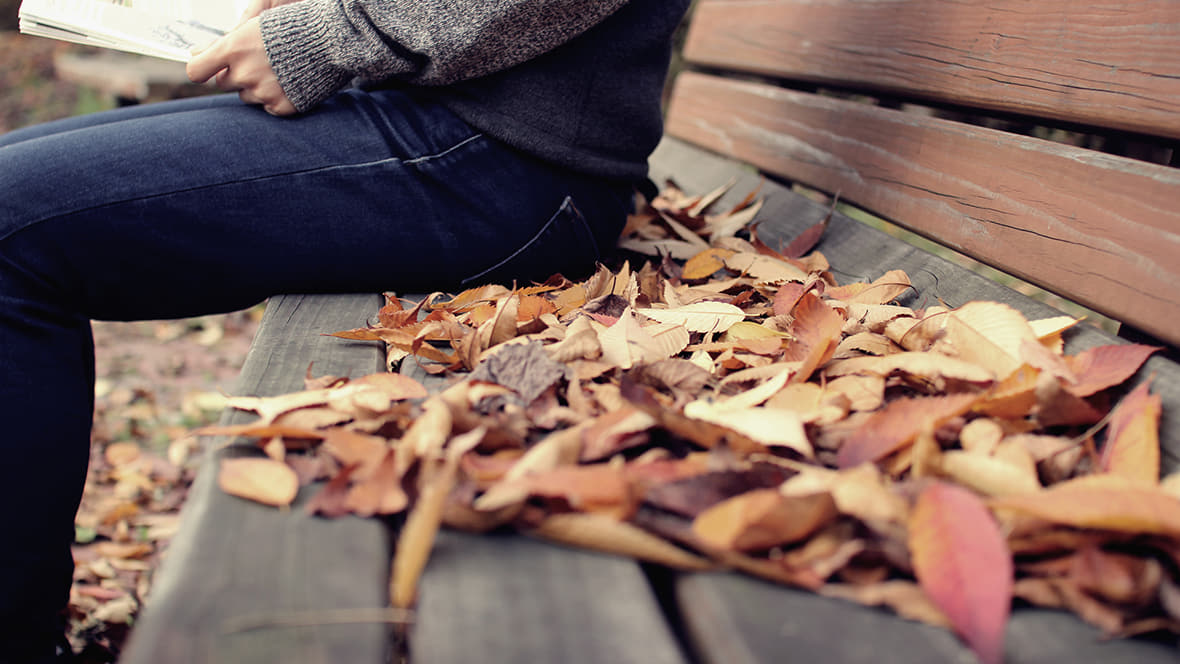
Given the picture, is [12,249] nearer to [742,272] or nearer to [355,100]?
[355,100]

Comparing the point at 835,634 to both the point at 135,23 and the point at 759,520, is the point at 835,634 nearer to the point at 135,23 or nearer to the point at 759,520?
the point at 759,520

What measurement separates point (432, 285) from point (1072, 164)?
0.96 metres

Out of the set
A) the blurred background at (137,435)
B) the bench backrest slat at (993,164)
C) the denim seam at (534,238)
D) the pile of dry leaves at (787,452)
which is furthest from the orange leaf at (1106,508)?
the denim seam at (534,238)

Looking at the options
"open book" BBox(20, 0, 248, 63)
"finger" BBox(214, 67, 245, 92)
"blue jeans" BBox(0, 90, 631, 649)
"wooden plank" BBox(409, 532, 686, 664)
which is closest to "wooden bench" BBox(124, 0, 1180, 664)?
"wooden plank" BBox(409, 532, 686, 664)

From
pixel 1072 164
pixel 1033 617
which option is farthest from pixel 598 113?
pixel 1033 617

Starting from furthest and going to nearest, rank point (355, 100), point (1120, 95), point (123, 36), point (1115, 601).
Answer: point (355, 100)
point (123, 36)
point (1120, 95)
point (1115, 601)

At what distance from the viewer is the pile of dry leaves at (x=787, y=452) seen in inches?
24.3

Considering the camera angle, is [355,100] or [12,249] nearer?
[12,249]

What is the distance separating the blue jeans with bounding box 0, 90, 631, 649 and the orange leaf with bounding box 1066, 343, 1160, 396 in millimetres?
789

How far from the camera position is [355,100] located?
1.32 meters

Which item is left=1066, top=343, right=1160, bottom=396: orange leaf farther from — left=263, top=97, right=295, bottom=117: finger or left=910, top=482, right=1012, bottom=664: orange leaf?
left=263, top=97, right=295, bottom=117: finger

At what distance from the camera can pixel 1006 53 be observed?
1221 millimetres

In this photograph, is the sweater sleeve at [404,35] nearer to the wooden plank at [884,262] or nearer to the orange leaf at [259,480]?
the wooden plank at [884,262]

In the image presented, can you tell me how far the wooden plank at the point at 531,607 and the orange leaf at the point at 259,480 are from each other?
0.14 meters
